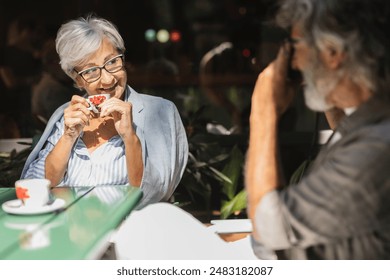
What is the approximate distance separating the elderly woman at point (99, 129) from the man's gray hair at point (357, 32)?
3.47 feet

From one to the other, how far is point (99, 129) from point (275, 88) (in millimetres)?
941

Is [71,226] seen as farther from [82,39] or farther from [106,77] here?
[82,39]

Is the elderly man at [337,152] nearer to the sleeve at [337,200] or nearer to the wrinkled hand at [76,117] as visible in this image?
the sleeve at [337,200]

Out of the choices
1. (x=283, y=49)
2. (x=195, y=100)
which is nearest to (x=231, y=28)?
(x=195, y=100)

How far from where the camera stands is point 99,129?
252 centimetres

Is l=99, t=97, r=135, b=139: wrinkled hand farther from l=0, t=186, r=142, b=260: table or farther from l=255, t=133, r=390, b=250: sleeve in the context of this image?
l=255, t=133, r=390, b=250: sleeve

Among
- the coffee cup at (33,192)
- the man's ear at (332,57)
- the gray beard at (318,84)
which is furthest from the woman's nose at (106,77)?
the man's ear at (332,57)

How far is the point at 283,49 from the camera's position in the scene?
1986 millimetres

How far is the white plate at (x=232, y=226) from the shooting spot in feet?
7.68

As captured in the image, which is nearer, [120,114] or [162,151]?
[120,114]

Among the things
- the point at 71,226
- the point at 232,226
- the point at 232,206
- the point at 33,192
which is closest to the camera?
the point at 71,226

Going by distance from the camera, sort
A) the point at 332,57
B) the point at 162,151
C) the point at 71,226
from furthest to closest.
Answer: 1. the point at 162,151
2. the point at 71,226
3. the point at 332,57

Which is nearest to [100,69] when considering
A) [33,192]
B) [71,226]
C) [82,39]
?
[82,39]
